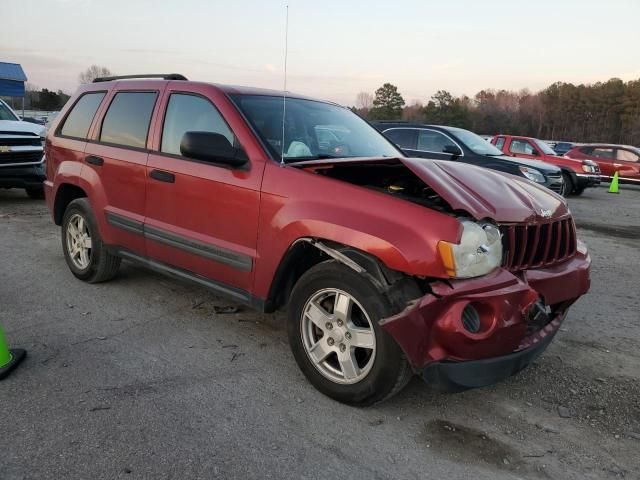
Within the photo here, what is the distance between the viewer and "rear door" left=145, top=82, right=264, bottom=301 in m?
3.53

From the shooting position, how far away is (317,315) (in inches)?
125

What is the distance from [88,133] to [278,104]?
6.59 feet

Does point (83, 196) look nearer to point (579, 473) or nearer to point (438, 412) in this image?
point (438, 412)

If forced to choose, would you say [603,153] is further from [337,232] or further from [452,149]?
[337,232]

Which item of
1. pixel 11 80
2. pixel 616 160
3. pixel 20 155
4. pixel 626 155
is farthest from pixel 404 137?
pixel 11 80

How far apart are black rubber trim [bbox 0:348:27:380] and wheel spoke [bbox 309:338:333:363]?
1.85 metres

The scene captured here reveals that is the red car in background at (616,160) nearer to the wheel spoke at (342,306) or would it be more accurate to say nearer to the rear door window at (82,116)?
the rear door window at (82,116)

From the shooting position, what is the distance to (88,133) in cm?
496

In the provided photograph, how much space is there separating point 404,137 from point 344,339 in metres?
8.84

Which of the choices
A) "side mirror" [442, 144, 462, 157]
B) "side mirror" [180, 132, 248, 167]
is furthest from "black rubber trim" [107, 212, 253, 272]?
"side mirror" [442, 144, 462, 157]

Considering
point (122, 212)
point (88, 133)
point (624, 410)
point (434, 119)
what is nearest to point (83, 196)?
point (88, 133)

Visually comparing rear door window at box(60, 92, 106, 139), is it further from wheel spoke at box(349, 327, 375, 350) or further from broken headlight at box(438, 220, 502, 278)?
broken headlight at box(438, 220, 502, 278)

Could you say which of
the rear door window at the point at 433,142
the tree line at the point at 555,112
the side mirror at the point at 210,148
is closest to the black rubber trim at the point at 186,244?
the side mirror at the point at 210,148

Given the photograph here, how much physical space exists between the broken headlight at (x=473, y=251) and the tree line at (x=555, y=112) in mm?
53278
